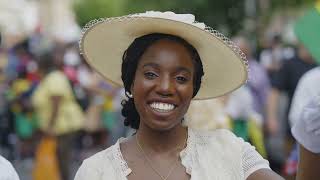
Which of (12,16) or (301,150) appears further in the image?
(12,16)

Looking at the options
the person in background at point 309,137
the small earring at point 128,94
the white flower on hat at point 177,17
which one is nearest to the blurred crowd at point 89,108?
the small earring at point 128,94

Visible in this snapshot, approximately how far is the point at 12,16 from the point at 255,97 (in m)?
18.4

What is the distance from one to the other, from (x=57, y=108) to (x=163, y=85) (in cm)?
575

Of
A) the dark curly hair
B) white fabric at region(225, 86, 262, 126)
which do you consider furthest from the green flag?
white fabric at region(225, 86, 262, 126)

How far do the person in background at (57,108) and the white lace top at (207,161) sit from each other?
17.5ft

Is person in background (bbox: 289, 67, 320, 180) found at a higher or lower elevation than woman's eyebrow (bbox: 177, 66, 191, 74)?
lower

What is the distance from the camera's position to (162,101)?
3359 mm

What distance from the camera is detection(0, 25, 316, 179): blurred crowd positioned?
7.61 m

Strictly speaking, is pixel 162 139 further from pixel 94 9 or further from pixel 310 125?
pixel 94 9

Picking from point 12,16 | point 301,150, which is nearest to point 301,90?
point 301,150

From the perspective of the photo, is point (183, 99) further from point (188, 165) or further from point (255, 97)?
Answer: point (255, 97)

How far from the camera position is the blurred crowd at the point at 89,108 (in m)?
7.61

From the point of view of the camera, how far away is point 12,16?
89.6ft

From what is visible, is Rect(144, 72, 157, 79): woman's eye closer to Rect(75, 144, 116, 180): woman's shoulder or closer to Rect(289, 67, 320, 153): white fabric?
Rect(75, 144, 116, 180): woman's shoulder
